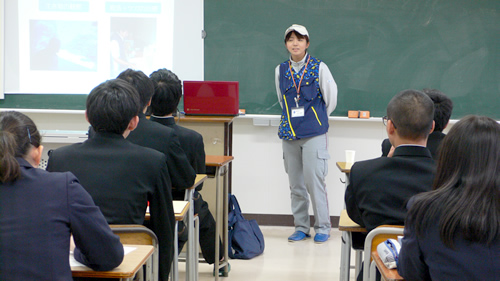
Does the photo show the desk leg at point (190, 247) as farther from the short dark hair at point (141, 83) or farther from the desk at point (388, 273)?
the desk at point (388, 273)

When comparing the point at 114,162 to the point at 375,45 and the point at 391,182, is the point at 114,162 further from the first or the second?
the point at 375,45

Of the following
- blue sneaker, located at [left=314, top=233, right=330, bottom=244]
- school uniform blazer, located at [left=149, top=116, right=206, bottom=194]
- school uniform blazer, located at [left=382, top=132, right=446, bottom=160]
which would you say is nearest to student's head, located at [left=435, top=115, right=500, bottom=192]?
school uniform blazer, located at [left=382, top=132, right=446, bottom=160]

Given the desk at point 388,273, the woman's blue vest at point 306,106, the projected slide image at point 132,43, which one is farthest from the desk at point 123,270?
the projected slide image at point 132,43

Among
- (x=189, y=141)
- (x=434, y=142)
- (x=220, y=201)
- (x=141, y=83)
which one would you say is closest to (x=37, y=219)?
(x=141, y=83)

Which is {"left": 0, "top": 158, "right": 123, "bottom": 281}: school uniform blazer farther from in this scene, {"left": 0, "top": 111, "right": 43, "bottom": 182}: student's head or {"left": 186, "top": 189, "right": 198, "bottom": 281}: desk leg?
{"left": 186, "top": 189, "right": 198, "bottom": 281}: desk leg

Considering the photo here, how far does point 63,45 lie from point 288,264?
301cm

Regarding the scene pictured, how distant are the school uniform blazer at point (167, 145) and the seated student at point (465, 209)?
1515 millimetres

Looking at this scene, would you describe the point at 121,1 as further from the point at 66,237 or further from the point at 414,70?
the point at 66,237

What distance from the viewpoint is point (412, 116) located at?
87.7 inches

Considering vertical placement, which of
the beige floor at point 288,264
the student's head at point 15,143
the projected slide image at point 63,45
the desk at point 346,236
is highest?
the projected slide image at point 63,45

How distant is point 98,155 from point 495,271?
141 centimetres

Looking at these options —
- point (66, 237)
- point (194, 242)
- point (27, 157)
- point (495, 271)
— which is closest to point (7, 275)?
point (66, 237)

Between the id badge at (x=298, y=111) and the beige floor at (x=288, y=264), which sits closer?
the beige floor at (x=288, y=264)

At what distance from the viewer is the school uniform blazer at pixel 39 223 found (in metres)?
1.49
